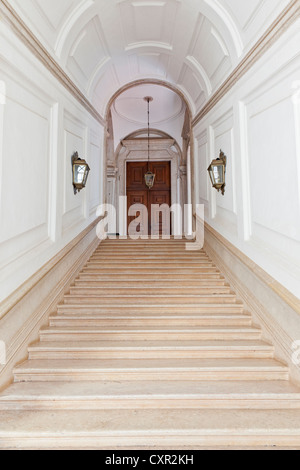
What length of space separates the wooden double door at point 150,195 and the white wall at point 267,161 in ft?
19.2

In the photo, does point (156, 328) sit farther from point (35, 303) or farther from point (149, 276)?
point (35, 303)

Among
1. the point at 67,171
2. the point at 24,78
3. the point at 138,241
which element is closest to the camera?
the point at 24,78

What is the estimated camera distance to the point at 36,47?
2893 mm

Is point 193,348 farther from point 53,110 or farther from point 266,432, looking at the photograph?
point 53,110

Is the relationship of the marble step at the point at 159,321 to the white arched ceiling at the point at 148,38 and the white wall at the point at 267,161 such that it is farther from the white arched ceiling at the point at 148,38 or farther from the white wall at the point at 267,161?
the white arched ceiling at the point at 148,38

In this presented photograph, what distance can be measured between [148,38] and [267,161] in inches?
135

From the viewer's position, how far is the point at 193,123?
5945 millimetres

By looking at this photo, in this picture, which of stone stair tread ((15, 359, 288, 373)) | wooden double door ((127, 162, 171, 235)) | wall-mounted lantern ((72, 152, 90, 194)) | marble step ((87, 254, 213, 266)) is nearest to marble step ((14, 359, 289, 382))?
stone stair tread ((15, 359, 288, 373))

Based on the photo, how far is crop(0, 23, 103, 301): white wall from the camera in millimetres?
2416

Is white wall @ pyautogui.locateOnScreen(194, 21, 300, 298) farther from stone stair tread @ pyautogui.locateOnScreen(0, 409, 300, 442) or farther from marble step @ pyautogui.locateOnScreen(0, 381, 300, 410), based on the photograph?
stone stair tread @ pyautogui.locateOnScreen(0, 409, 300, 442)

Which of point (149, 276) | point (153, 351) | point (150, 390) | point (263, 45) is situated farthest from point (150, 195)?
point (150, 390)
